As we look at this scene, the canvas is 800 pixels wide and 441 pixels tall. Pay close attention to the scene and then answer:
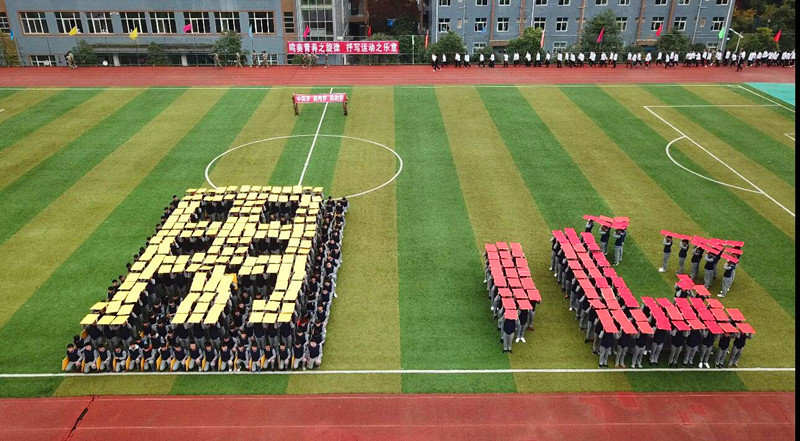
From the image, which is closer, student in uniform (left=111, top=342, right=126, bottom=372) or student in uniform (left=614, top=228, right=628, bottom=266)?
student in uniform (left=111, top=342, right=126, bottom=372)

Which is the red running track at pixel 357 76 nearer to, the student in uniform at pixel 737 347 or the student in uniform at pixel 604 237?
the student in uniform at pixel 604 237

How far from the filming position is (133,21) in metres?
60.1

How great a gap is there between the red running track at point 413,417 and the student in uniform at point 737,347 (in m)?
1.08

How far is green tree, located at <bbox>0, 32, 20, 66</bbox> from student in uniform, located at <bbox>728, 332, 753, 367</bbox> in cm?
6090

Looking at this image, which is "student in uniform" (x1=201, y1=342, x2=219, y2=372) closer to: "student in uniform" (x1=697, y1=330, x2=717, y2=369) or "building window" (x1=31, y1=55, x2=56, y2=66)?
"student in uniform" (x1=697, y1=330, x2=717, y2=369)

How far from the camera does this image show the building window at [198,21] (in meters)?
59.8

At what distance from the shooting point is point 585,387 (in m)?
14.4

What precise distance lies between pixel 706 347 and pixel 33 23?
6959 cm

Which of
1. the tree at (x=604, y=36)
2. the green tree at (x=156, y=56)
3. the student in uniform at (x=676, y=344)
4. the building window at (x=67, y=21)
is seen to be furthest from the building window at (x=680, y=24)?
the building window at (x=67, y=21)

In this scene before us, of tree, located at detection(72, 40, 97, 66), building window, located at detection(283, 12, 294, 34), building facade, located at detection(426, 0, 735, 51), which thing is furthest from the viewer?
building facade, located at detection(426, 0, 735, 51)

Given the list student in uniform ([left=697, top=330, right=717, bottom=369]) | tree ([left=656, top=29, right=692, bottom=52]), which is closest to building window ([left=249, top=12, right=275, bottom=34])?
tree ([left=656, top=29, right=692, bottom=52])

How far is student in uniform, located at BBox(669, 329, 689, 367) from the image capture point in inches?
579

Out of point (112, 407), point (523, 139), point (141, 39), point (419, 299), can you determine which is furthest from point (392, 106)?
point (141, 39)

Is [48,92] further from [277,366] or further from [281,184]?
[277,366]
